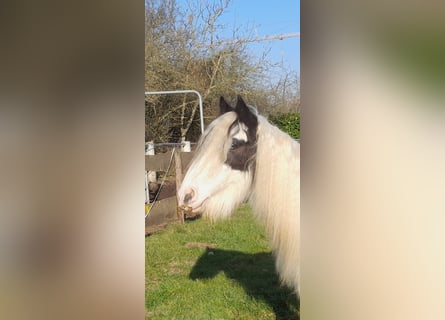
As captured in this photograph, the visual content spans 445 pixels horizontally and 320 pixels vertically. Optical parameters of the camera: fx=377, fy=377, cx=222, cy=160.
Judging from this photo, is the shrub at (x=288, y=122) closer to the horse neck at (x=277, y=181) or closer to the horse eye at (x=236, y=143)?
the horse neck at (x=277, y=181)

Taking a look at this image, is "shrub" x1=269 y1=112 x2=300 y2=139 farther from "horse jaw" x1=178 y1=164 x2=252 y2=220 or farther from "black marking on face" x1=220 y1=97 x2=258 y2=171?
"horse jaw" x1=178 y1=164 x2=252 y2=220

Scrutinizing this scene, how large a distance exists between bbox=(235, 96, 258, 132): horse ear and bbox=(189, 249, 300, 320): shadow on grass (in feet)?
1.71

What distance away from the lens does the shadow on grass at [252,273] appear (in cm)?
140

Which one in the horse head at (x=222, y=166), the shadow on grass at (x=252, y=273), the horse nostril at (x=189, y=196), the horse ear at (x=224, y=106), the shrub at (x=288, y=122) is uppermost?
the horse ear at (x=224, y=106)

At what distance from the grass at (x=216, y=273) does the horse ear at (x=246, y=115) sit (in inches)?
11.7

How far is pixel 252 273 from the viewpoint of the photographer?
1494mm
